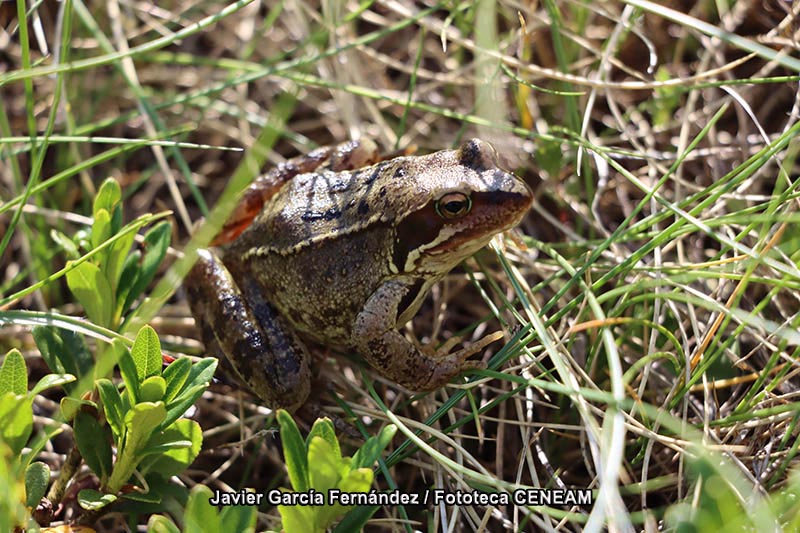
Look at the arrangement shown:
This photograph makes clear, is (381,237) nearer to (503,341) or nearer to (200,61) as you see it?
(503,341)

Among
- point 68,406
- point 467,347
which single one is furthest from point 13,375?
point 467,347

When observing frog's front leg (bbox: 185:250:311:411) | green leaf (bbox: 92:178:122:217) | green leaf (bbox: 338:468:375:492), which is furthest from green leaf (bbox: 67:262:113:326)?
green leaf (bbox: 338:468:375:492)

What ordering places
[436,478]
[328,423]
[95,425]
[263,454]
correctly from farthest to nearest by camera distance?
[263,454] → [436,478] → [95,425] → [328,423]

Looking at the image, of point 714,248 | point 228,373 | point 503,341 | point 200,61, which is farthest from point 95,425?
point 714,248

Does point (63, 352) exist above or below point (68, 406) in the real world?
above

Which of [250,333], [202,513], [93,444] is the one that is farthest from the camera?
[250,333]

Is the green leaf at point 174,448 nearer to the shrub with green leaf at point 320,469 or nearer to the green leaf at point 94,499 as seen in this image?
the green leaf at point 94,499

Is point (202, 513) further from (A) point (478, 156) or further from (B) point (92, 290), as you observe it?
(A) point (478, 156)
